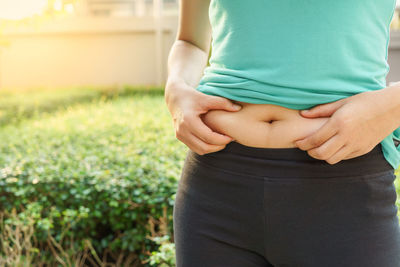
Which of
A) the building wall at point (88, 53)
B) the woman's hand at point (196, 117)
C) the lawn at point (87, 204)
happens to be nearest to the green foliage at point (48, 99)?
the building wall at point (88, 53)

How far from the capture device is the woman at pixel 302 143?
3.01 ft

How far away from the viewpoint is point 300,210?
0.95 metres

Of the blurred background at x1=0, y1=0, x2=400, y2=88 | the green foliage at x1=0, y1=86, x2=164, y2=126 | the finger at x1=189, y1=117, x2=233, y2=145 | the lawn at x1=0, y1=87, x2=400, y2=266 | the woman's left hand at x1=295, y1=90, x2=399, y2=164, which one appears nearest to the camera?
the woman's left hand at x1=295, y1=90, x2=399, y2=164

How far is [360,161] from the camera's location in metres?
0.94

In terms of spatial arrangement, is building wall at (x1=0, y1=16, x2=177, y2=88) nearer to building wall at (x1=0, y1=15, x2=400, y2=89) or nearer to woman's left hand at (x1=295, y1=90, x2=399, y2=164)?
building wall at (x1=0, y1=15, x2=400, y2=89)

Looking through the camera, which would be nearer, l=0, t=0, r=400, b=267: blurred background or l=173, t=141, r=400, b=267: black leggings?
l=173, t=141, r=400, b=267: black leggings

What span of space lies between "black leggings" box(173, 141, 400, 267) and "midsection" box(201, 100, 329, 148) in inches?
0.8

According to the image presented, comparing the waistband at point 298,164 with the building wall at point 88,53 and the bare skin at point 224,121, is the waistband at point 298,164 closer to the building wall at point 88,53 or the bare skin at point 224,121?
the bare skin at point 224,121

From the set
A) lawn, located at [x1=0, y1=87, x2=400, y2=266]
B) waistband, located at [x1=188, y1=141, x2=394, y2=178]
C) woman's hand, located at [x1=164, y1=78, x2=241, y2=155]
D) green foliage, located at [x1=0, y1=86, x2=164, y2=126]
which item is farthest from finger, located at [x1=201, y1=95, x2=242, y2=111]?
green foliage, located at [x1=0, y1=86, x2=164, y2=126]

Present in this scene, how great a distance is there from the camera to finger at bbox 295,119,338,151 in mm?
912

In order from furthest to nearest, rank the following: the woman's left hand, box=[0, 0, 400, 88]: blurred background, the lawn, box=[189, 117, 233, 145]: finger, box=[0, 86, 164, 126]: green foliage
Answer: box=[0, 0, 400, 88]: blurred background, box=[0, 86, 164, 126]: green foliage, the lawn, box=[189, 117, 233, 145]: finger, the woman's left hand

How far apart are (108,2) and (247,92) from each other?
50.6 feet

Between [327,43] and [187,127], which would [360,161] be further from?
[187,127]

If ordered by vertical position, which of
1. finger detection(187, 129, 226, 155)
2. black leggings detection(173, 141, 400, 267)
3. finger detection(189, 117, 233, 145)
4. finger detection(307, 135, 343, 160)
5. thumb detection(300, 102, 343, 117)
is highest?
thumb detection(300, 102, 343, 117)
